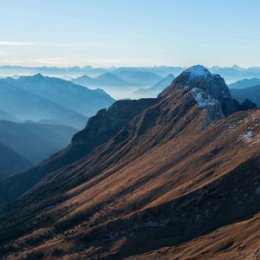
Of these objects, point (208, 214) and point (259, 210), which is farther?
point (208, 214)

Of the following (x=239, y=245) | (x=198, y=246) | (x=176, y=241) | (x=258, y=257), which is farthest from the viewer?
(x=176, y=241)

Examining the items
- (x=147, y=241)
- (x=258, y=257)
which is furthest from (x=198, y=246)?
(x=258, y=257)

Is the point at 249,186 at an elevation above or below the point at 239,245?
above

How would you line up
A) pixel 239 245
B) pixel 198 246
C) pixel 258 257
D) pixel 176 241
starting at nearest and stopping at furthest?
pixel 258 257, pixel 239 245, pixel 198 246, pixel 176 241

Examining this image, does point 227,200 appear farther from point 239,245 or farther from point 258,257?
point 258,257

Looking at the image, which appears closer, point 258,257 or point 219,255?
point 258,257

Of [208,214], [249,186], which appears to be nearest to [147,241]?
[208,214]

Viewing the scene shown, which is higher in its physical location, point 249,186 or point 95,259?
point 249,186

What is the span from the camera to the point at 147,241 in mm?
198125

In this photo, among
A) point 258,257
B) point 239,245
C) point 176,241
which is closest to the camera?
point 258,257

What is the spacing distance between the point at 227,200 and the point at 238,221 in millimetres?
15492

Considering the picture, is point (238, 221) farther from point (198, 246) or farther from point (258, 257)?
point (258, 257)

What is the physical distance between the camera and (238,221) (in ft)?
593

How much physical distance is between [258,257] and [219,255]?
1051 inches
